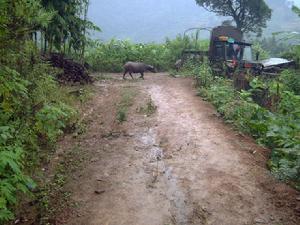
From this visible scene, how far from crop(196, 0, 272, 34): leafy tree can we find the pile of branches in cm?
1814

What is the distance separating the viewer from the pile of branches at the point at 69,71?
12.7 m

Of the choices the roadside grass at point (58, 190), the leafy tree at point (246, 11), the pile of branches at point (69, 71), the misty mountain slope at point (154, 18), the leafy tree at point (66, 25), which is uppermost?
the misty mountain slope at point (154, 18)

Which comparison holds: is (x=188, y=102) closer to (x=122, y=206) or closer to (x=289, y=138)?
(x=289, y=138)

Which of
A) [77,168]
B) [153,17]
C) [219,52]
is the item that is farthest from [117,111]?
[153,17]

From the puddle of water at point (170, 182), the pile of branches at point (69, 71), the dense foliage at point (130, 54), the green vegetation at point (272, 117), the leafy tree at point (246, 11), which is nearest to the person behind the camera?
the puddle of water at point (170, 182)

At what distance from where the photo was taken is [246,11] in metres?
28.7

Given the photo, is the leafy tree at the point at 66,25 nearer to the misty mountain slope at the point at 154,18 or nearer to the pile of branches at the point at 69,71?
the pile of branches at the point at 69,71

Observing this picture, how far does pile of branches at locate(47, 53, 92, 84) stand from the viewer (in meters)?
12.7

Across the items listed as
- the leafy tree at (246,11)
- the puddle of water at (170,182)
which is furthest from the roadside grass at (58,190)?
the leafy tree at (246,11)

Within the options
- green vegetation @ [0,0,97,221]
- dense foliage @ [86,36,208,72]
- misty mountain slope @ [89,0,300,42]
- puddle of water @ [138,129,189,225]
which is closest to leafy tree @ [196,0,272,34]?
dense foliage @ [86,36,208,72]

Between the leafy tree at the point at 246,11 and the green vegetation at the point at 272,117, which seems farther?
the leafy tree at the point at 246,11

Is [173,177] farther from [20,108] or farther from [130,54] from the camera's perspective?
[130,54]

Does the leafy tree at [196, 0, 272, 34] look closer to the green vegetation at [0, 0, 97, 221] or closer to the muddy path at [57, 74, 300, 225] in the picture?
the muddy path at [57, 74, 300, 225]

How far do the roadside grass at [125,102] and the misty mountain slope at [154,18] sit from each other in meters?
68.7
